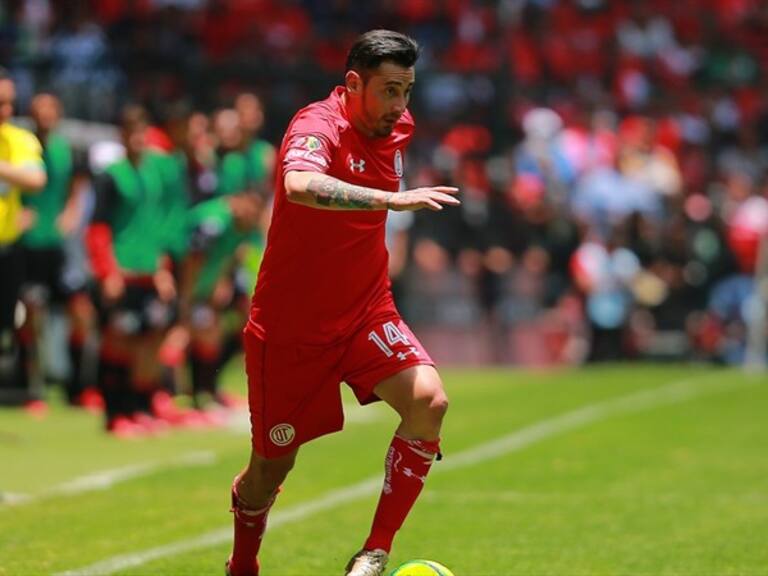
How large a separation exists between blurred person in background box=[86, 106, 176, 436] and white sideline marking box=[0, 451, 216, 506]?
151 cm

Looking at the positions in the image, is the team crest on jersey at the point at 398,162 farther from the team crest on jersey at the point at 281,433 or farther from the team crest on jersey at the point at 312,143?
the team crest on jersey at the point at 281,433

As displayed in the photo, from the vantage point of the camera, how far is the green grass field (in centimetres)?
805

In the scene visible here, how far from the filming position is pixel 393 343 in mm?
7027

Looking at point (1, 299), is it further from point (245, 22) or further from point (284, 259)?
point (245, 22)

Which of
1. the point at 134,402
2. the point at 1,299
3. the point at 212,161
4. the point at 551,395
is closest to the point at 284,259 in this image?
the point at 1,299

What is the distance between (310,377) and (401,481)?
0.57 metres

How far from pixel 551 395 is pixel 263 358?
35.1ft

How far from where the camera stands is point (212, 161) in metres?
15.6

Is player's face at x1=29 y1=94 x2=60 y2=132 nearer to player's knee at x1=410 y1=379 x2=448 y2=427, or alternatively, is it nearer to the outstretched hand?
player's knee at x1=410 y1=379 x2=448 y2=427

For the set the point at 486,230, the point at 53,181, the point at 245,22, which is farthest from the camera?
the point at 245,22

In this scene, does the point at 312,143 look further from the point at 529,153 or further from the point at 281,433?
the point at 529,153

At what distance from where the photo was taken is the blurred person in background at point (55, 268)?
50.1 feet

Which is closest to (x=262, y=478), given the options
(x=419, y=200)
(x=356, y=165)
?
(x=356, y=165)

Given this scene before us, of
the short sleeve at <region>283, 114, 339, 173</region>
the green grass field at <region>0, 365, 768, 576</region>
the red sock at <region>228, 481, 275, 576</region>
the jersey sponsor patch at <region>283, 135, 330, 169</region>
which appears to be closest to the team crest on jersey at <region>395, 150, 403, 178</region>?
the short sleeve at <region>283, 114, 339, 173</region>
